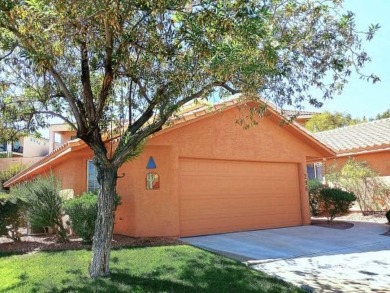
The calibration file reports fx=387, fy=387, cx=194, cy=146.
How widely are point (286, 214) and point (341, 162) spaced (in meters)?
8.10

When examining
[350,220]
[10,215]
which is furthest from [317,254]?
[10,215]

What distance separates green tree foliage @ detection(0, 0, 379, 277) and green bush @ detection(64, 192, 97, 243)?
9.08ft

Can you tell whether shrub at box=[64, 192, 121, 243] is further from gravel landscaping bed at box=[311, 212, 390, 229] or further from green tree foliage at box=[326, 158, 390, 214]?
green tree foliage at box=[326, 158, 390, 214]

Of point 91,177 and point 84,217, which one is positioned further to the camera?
point 91,177

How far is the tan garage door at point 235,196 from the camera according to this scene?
13.8m

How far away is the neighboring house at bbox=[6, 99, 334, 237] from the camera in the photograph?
1305cm

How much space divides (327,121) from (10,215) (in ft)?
111

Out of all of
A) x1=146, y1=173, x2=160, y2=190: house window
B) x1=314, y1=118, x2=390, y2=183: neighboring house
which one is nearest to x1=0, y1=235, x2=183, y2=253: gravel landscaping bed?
x1=146, y1=173, x2=160, y2=190: house window

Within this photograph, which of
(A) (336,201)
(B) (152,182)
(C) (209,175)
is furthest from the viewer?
(A) (336,201)

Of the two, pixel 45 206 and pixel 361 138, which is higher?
pixel 361 138

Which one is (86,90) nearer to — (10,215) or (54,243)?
(54,243)

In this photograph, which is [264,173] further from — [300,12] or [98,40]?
[98,40]

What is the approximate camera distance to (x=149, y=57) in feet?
27.9

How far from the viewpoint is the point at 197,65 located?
297 inches
